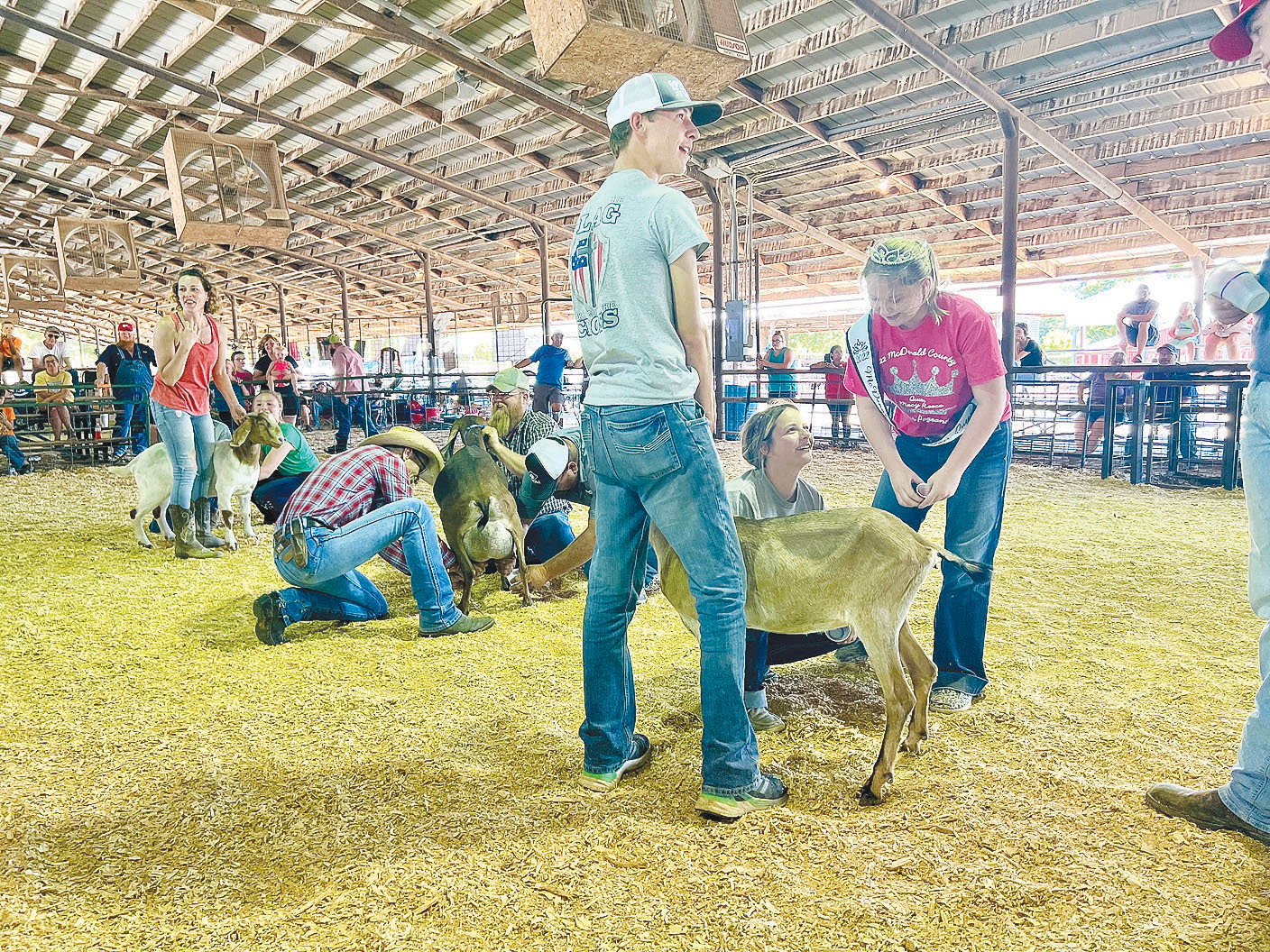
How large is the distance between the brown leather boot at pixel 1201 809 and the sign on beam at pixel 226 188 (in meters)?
7.93

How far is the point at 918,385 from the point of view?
8.27 feet

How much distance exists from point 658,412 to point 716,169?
9385 millimetres

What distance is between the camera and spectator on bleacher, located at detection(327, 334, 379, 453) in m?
11.8

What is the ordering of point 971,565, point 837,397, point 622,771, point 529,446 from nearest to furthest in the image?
point 622,771, point 971,565, point 529,446, point 837,397

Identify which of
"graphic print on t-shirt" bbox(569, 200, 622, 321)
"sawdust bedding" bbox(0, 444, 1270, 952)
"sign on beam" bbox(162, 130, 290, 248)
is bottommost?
"sawdust bedding" bbox(0, 444, 1270, 952)

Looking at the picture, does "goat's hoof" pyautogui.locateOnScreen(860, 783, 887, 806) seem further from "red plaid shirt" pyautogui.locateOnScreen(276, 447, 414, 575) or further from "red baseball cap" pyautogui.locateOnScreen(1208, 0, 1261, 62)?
"red plaid shirt" pyautogui.locateOnScreen(276, 447, 414, 575)

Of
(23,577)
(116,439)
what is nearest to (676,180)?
(116,439)

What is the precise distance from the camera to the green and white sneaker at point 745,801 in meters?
1.90

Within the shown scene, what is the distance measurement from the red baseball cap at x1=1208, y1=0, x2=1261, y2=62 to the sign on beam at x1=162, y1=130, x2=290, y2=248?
7.54 metres

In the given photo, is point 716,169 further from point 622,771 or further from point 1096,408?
point 622,771

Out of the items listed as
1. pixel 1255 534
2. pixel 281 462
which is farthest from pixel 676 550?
pixel 281 462

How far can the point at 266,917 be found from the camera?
5.17 feet

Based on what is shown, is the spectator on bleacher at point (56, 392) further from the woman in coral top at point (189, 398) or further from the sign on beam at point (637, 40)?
the sign on beam at point (637, 40)

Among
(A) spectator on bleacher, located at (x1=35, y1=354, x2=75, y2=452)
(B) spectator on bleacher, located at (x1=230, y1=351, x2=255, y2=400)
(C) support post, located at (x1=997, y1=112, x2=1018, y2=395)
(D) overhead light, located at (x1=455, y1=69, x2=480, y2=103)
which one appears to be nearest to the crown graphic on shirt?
(C) support post, located at (x1=997, y1=112, x2=1018, y2=395)
